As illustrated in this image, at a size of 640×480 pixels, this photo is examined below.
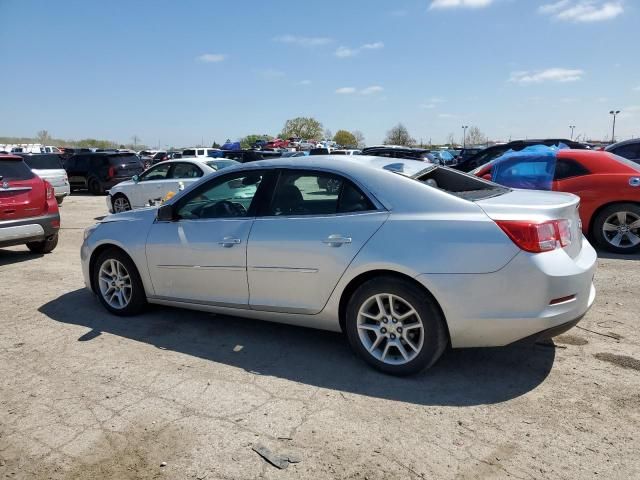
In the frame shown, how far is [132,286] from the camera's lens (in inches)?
197

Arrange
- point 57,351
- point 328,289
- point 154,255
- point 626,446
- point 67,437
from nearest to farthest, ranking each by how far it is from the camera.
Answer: point 626,446
point 67,437
point 328,289
point 57,351
point 154,255

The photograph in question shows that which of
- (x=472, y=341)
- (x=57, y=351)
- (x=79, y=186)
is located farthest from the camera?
(x=79, y=186)

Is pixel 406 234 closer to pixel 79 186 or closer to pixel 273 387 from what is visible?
pixel 273 387

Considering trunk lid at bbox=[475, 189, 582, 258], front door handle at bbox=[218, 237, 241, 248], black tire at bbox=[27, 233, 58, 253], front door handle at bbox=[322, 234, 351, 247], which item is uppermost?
trunk lid at bbox=[475, 189, 582, 258]

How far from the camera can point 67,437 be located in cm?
304

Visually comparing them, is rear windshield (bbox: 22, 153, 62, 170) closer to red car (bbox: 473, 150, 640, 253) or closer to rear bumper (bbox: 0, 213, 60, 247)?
rear bumper (bbox: 0, 213, 60, 247)

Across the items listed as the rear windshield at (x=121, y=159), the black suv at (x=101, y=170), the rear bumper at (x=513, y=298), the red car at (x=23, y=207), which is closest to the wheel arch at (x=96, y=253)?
the red car at (x=23, y=207)

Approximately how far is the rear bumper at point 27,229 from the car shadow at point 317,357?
2716 millimetres

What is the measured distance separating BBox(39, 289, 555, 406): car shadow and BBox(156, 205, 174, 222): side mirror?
1.02 metres

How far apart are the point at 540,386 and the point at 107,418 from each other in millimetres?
2858

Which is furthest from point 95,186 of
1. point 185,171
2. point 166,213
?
point 166,213

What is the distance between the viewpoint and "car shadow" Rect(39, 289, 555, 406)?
3.46 m

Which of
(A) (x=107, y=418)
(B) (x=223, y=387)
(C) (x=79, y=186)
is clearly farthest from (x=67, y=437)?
(C) (x=79, y=186)

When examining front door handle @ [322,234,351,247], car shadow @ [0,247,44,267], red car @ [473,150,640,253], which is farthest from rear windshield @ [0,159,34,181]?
red car @ [473,150,640,253]
